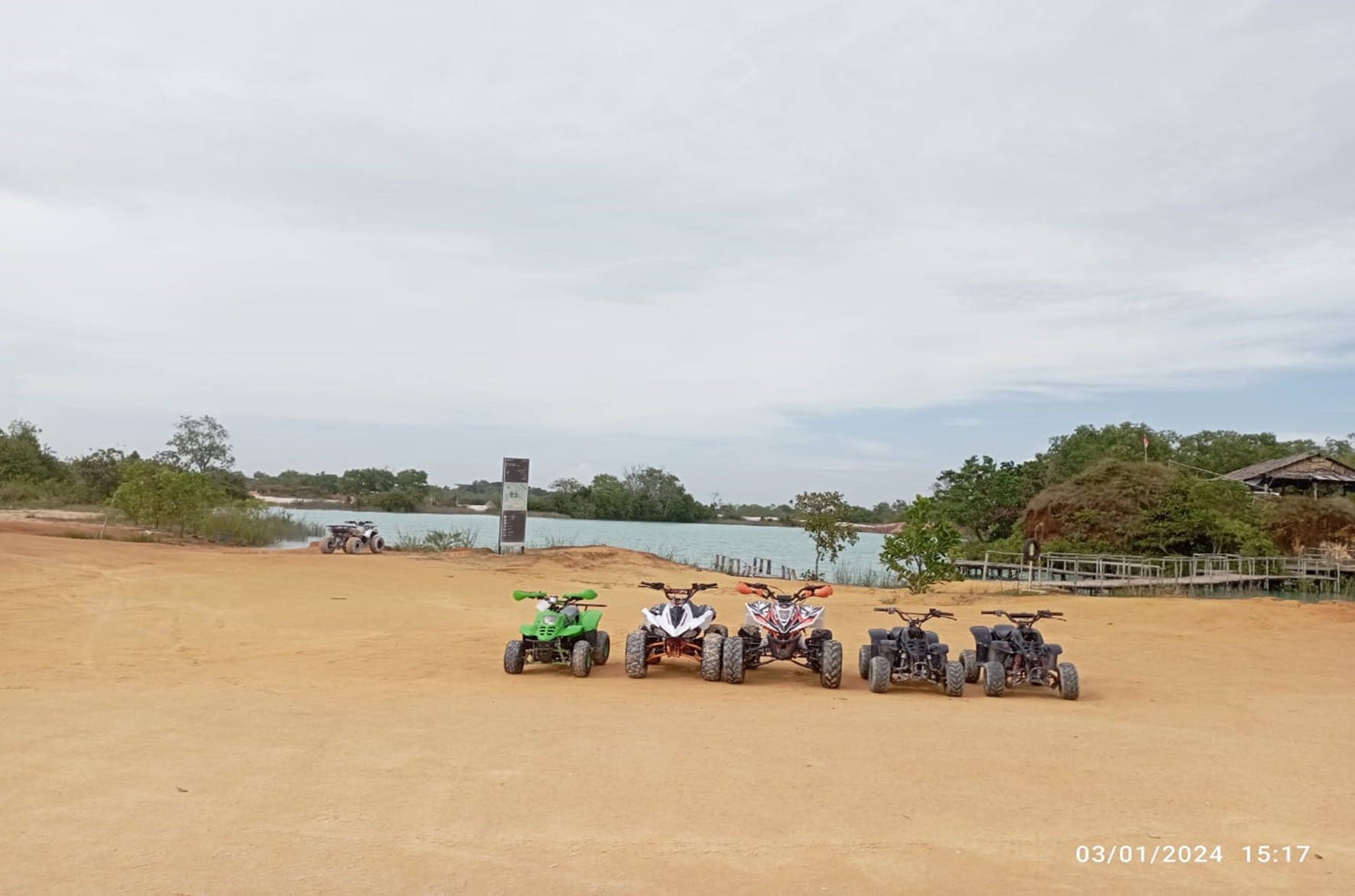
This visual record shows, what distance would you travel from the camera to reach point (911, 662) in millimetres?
10250

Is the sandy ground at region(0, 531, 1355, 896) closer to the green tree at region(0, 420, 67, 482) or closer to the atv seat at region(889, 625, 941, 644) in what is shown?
the atv seat at region(889, 625, 941, 644)

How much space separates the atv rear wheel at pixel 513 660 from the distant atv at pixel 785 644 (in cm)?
231

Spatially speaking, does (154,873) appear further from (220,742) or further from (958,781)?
(958,781)

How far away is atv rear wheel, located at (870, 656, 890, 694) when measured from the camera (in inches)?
395

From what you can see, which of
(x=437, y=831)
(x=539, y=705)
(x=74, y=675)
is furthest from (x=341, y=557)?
(x=437, y=831)

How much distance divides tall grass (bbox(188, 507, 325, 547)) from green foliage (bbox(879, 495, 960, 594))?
22013 millimetres

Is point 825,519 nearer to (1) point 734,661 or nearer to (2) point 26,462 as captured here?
(1) point 734,661

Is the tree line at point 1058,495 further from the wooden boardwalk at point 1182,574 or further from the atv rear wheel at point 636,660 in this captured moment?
the atv rear wheel at point 636,660

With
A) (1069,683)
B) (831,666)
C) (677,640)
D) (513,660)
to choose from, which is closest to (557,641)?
(513,660)

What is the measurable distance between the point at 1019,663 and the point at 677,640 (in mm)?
3788

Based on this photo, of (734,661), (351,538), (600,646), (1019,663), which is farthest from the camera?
(351,538)

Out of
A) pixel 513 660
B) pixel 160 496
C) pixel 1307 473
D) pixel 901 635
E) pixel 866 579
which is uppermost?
pixel 1307 473
